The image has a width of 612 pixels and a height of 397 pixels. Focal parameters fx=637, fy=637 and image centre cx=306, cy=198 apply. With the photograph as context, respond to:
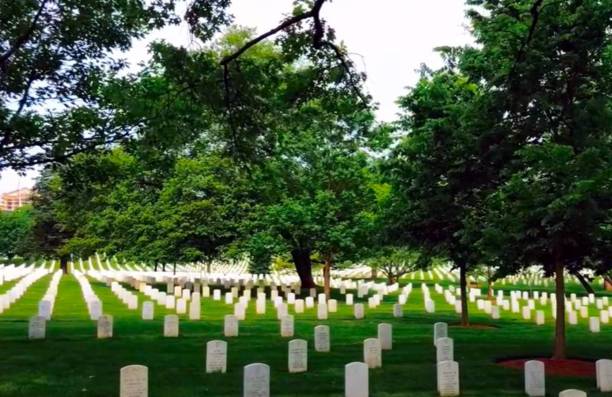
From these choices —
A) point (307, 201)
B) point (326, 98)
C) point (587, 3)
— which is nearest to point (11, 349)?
point (326, 98)

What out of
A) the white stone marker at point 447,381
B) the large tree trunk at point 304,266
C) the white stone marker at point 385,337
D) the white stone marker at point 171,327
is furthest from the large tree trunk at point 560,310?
the large tree trunk at point 304,266

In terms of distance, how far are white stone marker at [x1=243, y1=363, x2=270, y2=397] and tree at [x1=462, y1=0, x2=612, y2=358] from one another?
18.3 feet

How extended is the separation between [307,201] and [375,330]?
12551mm

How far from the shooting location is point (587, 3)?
43.0ft

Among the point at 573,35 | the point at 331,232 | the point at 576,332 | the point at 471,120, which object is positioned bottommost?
the point at 576,332

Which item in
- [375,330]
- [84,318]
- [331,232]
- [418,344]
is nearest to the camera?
[418,344]

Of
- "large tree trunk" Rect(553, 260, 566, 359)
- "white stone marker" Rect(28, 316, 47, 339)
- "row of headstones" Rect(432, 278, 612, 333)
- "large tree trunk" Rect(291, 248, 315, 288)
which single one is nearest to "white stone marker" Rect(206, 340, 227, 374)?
"white stone marker" Rect(28, 316, 47, 339)

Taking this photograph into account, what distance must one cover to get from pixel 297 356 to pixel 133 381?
372cm

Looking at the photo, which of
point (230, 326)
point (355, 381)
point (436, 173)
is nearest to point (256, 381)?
point (355, 381)

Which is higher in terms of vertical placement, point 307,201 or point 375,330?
point 307,201

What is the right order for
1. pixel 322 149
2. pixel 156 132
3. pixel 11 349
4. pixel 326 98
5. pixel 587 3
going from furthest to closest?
pixel 322 149 → pixel 11 349 → pixel 587 3 → pixel 326 98 → pixel 156 132

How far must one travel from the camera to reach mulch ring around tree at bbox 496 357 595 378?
1250cm

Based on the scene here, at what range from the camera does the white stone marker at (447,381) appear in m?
10.4

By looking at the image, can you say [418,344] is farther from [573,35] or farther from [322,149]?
[322,149]
